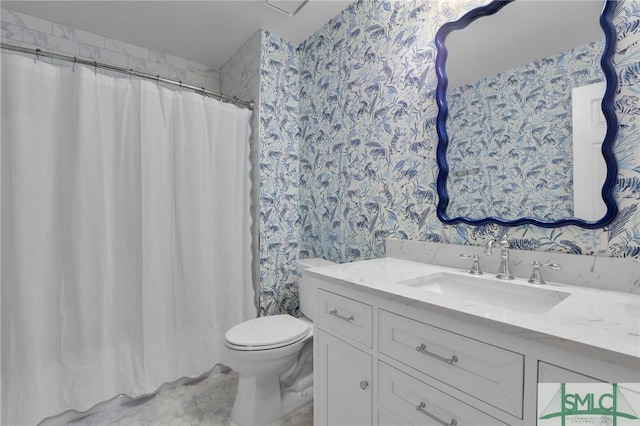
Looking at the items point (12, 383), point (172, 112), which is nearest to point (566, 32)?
point (172, 112)

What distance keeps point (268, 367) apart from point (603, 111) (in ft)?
5.64

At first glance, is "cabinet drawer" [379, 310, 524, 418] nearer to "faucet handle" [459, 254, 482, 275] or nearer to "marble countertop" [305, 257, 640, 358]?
"marble countertop" [305, 257, 640, 358]

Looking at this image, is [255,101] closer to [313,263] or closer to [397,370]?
[313,263]

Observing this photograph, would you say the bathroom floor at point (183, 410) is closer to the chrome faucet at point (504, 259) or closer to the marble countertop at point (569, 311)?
the marble countertop at point (569, 311)

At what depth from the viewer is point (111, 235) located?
1728 millimetres

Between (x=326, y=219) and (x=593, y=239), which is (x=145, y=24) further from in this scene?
(x=593, y=239)

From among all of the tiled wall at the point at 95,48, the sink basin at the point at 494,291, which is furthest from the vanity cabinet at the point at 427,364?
the tiled wall at the point at 95,48

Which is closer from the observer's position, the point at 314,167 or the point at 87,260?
the point at 87,260

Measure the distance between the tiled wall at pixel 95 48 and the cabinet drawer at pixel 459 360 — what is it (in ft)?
8.56

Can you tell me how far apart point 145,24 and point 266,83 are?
2.99 ft

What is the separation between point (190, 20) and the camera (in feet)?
6.78

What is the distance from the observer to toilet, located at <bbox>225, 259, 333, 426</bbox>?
152cm

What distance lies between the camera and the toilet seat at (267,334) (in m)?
1.52

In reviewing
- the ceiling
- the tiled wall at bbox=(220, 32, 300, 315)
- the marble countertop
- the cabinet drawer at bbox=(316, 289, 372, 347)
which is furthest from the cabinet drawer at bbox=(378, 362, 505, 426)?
the ceiling
